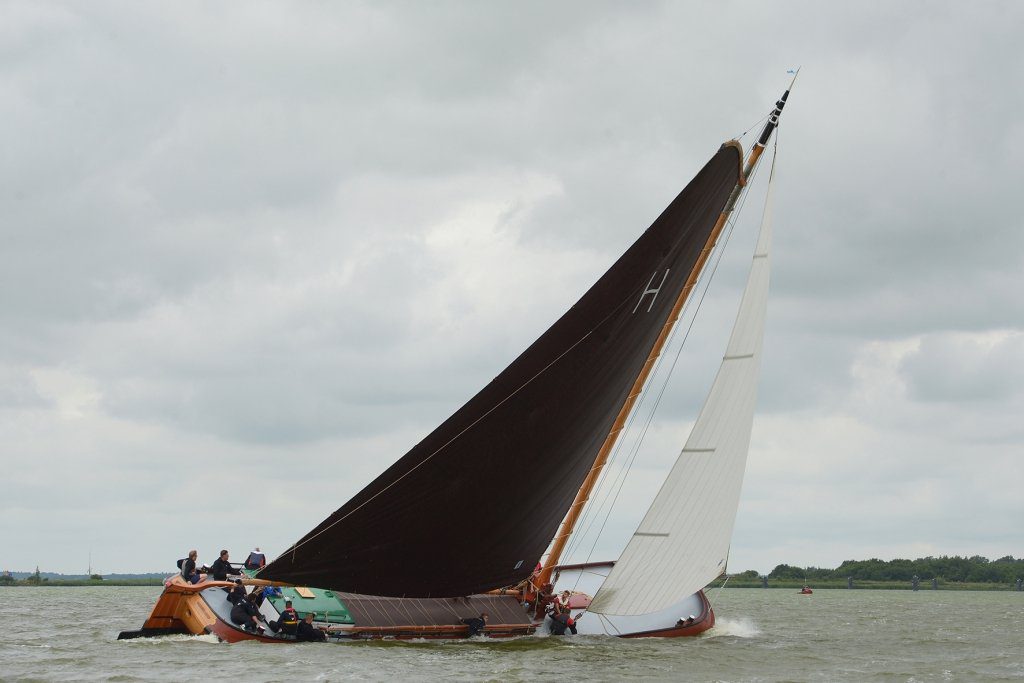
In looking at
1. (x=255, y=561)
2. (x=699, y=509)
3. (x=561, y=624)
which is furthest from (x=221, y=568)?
(x=699, y=509)

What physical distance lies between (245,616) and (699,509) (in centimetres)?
914

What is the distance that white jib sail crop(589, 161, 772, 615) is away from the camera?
23.4m

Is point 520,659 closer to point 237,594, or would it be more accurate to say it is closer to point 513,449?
point 513,449

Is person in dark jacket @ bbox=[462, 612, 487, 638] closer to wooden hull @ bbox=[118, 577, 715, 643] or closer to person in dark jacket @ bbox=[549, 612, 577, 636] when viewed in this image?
wooden hull @ bbox=[118, 577, 715, 643]

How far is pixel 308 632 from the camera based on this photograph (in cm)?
2188

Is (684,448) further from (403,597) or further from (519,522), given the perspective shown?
(403,597)

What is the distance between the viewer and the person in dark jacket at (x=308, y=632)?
71.5ft

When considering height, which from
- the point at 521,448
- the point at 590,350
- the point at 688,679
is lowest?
the point at 688,679

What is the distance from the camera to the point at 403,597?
23750 millimetres

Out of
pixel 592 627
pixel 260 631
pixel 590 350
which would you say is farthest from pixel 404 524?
pixel 592 627

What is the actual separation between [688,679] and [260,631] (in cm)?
812

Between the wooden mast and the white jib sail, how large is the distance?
39.2 inches

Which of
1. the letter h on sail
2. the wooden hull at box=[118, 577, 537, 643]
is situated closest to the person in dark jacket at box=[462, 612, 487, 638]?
the wooden hull at box=[118, 577, 537, 643]

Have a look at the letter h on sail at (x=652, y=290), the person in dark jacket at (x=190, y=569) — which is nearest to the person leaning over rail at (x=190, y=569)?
the person in dark jacket at (x=190, y=569)
